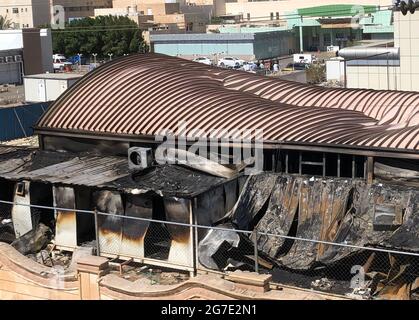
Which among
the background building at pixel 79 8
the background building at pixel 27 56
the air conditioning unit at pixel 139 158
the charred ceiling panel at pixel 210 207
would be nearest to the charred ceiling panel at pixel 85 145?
the air conditioning unit at pixel 139 158

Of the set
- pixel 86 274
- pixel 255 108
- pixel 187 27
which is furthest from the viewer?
pixel 187 27

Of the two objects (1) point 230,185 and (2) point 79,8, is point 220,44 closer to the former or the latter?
(2) point 79,8

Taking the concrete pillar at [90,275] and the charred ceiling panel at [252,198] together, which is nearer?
the concrete pillar at [90,275]

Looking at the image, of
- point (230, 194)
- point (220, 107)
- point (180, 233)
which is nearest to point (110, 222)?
point (180, 233)

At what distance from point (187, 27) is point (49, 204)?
299 ft

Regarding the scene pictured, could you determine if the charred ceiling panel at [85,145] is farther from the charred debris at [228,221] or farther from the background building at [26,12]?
the background building at [26,12]

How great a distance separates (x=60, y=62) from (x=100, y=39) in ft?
19.4

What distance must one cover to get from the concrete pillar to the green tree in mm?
71567

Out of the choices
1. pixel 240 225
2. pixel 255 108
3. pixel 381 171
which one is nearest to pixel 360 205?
pixel 381 171

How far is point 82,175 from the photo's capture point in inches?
807

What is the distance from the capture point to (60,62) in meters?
83.5

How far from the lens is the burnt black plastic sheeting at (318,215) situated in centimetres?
1677

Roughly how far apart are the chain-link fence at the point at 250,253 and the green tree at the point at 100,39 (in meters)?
67.1
